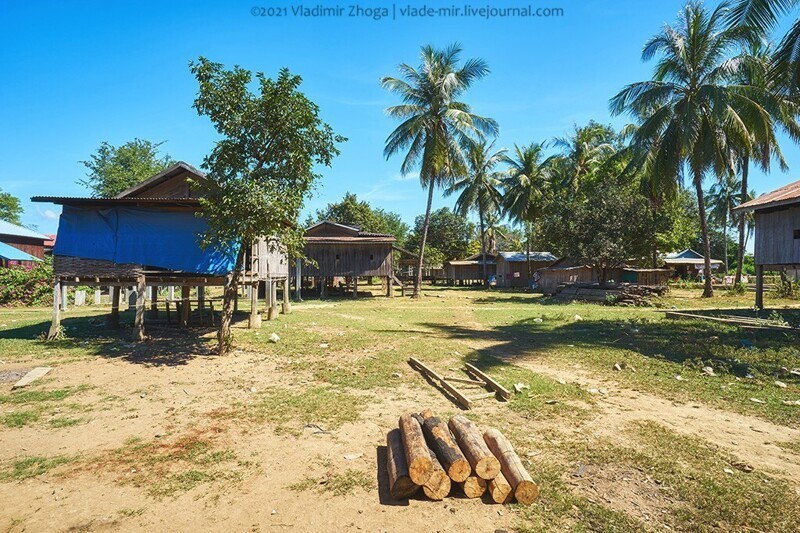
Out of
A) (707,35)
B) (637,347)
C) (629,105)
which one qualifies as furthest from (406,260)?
(637,347)

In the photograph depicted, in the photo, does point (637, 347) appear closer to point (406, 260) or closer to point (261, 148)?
point (261, 148)

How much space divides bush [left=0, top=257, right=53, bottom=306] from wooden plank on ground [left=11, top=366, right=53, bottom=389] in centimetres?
1898

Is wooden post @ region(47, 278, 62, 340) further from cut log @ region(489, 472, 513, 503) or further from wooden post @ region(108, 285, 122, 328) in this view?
cut log @ region(489, 472, 513, 503)

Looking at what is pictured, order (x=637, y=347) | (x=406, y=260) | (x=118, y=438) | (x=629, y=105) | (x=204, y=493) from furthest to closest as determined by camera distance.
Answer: (x=406, y=260) < (x=629, y=105) < (x=637, y=347) < (x=118, y=438) < (x=204, y=493)

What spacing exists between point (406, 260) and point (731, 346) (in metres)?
33.0

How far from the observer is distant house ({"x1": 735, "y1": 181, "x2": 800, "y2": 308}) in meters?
16.1

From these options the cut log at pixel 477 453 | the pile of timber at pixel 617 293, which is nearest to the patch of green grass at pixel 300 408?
the cut log at pixel 477 453

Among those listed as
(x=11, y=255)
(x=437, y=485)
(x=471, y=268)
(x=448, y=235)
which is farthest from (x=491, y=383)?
(x=448, y=235)

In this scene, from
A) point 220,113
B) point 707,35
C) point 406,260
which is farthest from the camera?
point 406,260

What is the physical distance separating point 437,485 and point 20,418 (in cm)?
640

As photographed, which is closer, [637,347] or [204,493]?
[204,493]

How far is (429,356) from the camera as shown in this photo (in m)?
10.2

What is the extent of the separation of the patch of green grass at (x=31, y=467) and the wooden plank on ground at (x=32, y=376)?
3.78 meters

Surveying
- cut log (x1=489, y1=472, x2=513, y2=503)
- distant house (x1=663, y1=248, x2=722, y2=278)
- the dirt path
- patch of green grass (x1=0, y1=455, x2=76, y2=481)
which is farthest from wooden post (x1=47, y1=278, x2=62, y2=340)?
distant house (x1=663, y1=248, x2=722, y2=278)
